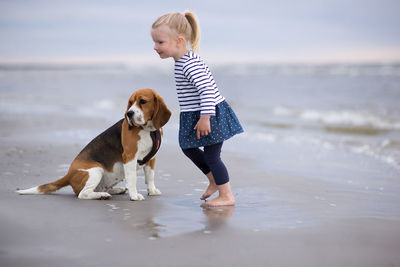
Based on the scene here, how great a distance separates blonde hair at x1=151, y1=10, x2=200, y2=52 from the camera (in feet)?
13.7

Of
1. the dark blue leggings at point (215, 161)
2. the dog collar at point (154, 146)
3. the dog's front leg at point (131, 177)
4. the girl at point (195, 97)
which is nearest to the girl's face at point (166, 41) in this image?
the girl at point (195, 97)

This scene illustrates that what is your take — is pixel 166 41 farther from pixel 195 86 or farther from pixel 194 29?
pixel 195 86

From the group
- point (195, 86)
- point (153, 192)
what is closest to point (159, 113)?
point (195, 86)

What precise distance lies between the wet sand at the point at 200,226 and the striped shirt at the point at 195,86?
3.14 feet

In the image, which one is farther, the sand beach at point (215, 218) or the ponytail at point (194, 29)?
the ponytail at point (194, 29)

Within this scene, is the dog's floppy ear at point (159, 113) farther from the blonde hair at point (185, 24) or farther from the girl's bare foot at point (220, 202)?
the girl's bare foot at point (220, 202)

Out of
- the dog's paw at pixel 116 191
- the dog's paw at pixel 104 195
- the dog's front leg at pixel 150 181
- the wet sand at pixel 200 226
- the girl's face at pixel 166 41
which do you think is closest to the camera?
the wet sand at pixel 200 226

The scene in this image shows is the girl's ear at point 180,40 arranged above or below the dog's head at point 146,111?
above

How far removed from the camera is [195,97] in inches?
167

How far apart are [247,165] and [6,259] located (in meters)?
4.24

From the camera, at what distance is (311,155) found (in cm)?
771

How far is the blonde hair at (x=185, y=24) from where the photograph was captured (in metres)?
4.18

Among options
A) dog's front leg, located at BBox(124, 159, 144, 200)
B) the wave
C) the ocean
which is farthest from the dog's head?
the wave

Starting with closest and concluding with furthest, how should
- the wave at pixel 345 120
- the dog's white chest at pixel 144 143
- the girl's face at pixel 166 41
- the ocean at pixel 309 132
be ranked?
the girl's face at pixel 166 41, the dog's white chest at pixel 144 143, the ocean at pixel 309 132, the wave at pixel 345 120
